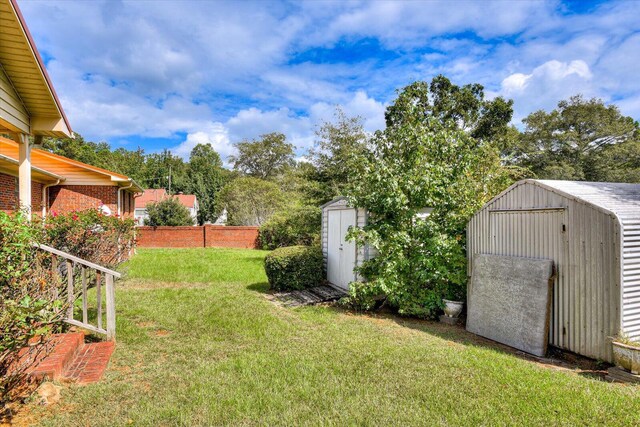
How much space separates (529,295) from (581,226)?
1239 millimetres

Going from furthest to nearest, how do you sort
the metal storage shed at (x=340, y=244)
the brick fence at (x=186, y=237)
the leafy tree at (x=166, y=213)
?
the leafy tree at (x=166, y=213) < the brick fence at (x=186, y=237) < the metal storage shed at (x=340, y=244)

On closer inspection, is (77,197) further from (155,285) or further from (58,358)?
(58,358)

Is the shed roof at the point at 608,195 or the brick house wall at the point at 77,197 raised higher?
the brick house wall at the point at 77,197

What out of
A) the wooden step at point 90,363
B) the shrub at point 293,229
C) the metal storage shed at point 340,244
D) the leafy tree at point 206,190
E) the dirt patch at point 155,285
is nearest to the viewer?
the wooden step at point 90,363

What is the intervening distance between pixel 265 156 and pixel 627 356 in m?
42.9

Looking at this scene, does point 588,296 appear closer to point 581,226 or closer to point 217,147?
point 581,226

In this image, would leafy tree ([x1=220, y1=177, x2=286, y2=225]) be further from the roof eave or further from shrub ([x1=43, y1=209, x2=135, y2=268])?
the roof eave

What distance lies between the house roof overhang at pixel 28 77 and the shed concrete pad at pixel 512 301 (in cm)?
732

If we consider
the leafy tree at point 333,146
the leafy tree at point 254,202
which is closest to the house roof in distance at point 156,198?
the leafy tree at point 254,202

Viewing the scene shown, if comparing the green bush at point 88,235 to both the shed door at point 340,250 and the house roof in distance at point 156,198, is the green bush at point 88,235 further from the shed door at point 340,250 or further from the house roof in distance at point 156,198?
→ the house roof in distance at point 156,198

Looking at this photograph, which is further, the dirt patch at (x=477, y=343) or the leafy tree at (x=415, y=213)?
the leafy tree at (x=415, y=213)

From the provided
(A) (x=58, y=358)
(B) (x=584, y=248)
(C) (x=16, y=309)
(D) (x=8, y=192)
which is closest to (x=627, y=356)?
(B) (x=584, y=248)

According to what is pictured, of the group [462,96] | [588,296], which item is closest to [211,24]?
[588,296]

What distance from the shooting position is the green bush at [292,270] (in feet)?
28.9
